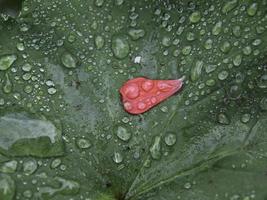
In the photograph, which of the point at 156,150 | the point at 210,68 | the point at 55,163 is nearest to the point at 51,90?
the point at 55,163

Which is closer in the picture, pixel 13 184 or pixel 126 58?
pixel 13 184

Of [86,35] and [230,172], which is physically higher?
[86,35]

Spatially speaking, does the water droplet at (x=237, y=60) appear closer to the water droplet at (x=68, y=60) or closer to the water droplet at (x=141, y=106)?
the water droplet at (x=141, y=106)

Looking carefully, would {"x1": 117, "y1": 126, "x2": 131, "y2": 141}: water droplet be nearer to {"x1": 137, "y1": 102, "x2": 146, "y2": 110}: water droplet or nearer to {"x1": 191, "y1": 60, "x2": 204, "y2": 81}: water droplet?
{"x1": 137, "y1": 102, "x2": 146, "y2": 110}: water droplet

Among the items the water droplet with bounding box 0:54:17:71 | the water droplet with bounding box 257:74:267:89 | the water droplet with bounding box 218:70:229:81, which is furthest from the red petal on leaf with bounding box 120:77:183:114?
the water droplet with bounding box 0:54:17:71

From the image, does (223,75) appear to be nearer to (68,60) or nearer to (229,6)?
(229,6)

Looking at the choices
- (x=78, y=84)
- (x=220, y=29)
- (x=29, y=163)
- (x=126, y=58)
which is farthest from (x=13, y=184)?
(x=220, y=29)

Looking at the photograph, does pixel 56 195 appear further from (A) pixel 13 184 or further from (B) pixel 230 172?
(B) pixel 230 172

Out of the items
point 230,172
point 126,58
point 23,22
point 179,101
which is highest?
point 23,22
